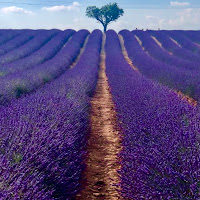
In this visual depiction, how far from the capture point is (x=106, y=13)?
32312 millimetres

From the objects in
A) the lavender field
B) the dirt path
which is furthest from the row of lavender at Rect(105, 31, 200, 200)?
the dirt path

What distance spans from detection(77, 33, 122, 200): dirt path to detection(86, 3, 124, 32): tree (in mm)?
27262

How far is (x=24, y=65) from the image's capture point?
10016 millimetres

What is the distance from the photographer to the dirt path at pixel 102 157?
2.81m

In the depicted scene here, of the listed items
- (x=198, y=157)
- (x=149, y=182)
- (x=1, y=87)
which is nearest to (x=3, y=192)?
(x=149, y=182)

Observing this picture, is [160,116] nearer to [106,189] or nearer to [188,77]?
[106,189]

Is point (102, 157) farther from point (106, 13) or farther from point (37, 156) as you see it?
point (106, 13)

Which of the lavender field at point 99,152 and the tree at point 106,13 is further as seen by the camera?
the tree at point 106,13

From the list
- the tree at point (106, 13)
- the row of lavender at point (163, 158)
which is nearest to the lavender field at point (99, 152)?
the row of lavender at point (163, 158)

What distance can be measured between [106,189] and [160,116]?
0.93 metres

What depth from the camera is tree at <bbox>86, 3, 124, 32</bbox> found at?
3219cm

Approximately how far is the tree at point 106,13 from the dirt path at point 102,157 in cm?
→ 2726

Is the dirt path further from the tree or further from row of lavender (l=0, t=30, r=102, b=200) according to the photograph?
the tree

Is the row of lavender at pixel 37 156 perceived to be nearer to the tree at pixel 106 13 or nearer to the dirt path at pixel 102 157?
the dirt path at pixel 102 157
